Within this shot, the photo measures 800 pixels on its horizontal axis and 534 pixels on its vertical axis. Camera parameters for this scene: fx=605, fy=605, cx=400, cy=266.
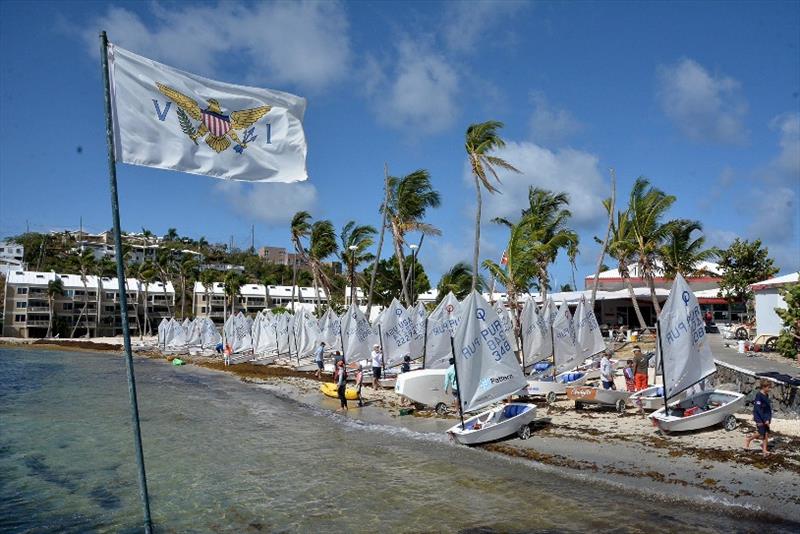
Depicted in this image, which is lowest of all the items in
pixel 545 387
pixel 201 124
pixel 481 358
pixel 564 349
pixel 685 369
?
pixel 545 387

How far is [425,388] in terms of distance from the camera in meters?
23.4

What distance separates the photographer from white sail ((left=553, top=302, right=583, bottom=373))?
2825cm

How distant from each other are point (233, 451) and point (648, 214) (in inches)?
1322

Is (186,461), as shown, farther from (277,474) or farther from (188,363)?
(188,363)

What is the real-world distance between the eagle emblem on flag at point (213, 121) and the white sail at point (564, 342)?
897 inches

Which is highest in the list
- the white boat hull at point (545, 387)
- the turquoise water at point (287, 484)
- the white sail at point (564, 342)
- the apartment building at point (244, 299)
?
the apartment building at point (244, 299)

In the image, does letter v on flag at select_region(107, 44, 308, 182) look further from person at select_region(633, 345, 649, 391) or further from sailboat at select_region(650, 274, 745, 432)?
person at select_region(633, 345, 649, 391)

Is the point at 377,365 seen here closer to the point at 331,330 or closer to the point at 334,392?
the point at 334,392

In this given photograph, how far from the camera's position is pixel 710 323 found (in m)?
50.5

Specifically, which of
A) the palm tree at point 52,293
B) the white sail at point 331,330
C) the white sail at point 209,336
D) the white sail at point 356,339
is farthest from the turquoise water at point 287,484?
the palm tree at point 52,293

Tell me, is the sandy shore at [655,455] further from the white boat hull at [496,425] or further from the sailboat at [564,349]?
the sailboat at [564,349]

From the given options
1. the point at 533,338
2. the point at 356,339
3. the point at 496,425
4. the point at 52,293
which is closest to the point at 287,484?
the point at 496,425

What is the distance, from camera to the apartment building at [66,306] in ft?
306

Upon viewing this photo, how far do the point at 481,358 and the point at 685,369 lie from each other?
Answer: 5751mm
